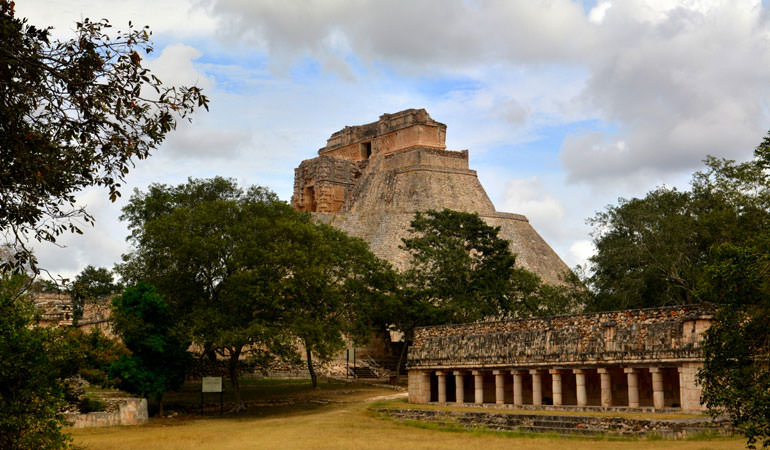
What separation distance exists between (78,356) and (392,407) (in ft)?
28.7

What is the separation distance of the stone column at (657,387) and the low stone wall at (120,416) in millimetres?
14781

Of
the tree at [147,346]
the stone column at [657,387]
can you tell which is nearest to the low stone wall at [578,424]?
the stone column at [657,387]

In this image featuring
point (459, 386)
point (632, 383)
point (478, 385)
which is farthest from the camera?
point (459, 386)

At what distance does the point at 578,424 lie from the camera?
16.3 meters

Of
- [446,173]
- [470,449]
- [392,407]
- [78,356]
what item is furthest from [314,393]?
[446,173]

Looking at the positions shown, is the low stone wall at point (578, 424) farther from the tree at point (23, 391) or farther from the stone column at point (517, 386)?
the tree at point (23, 391)

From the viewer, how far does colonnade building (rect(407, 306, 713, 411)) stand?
1672 cm

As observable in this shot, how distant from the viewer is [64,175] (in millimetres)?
10242

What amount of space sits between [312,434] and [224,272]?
12.2 metres

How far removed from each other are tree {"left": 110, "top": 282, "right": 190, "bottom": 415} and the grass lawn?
126cm

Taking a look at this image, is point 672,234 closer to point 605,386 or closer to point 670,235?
point 670,235

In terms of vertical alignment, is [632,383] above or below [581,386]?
above

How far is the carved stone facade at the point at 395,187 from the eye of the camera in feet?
195

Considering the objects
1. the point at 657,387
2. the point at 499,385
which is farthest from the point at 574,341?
the point at 499,385
